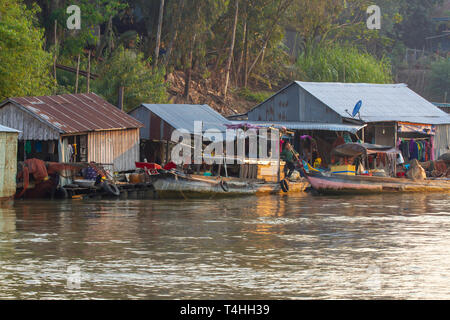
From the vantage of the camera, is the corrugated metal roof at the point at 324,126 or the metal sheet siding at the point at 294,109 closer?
the corrugated metal roof at the point at 324,126

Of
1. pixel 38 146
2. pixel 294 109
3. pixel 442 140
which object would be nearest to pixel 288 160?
pixel 294 109

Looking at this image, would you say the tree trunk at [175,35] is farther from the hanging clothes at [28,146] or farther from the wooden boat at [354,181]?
the hanging clothes at [28,146]

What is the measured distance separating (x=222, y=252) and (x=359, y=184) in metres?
12.9

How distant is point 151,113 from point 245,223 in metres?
11.8

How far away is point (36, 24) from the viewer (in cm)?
3266

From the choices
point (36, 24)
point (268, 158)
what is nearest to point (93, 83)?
point (36, 24)

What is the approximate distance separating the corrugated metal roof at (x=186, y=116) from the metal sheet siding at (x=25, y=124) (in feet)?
18.0

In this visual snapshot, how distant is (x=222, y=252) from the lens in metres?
13.1

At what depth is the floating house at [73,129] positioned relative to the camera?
76.0ft

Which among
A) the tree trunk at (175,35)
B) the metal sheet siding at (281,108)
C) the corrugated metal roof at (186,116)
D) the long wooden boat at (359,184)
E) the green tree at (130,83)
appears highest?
the tree trunk at (175,35)

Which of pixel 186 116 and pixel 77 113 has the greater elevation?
pixel 186 116

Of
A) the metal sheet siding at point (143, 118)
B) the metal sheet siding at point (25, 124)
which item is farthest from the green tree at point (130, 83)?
the metal sheet siding at point (25, 124)

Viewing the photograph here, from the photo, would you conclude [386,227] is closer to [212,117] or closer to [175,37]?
[212,117]

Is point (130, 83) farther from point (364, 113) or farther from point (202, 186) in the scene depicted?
point (202, 186)
